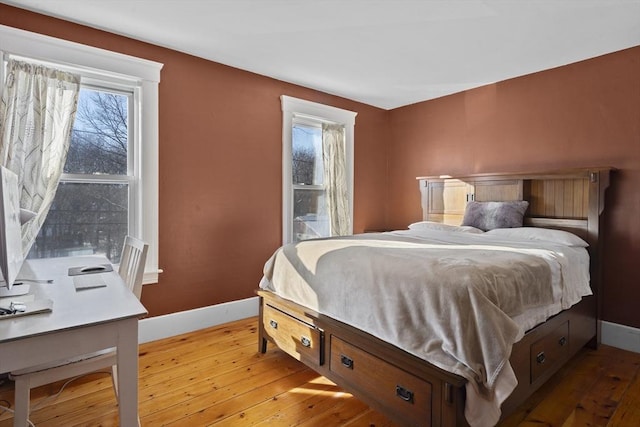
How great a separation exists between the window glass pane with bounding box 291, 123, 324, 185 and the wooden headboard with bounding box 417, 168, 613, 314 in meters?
1.26

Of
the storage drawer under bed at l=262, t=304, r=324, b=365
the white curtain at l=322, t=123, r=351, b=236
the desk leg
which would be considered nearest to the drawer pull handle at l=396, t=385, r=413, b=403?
the storage drawer under bed at l=262, t=304, r=324, b=365

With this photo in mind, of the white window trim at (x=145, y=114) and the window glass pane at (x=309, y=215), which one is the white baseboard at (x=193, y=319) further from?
the window glass pane at (x=309, y=215)

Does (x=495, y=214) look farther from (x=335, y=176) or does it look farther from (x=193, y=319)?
(x=193, y=319)

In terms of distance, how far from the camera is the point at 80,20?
2.52m

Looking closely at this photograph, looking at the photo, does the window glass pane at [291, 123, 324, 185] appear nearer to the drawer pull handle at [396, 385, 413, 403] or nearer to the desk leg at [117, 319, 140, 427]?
the drawer pull handle at [396, 385, 413, 403]

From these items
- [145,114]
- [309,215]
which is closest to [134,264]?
[145,114]

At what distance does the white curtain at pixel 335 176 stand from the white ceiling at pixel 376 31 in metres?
0.80

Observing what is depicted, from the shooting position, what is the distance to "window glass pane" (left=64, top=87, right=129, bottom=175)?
2.66m

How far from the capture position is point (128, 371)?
4.04 ft

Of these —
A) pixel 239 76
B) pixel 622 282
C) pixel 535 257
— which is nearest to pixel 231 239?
pixel 239 76

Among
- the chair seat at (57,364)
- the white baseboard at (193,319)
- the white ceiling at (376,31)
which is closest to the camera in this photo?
the chair seat at (57,364)

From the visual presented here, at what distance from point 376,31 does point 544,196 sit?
2087mm

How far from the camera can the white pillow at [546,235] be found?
8.64ft

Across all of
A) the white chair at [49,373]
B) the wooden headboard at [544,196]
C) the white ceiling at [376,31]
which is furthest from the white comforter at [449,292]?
the white ceiling at [376,31]
